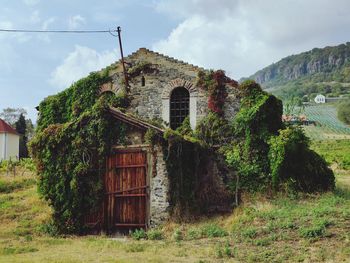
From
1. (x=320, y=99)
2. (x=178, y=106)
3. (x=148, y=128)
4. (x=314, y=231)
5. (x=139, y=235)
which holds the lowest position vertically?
(x=139, y=235)

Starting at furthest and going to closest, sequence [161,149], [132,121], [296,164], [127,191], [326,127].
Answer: [326,127]
[296,164]
[132,121]
[127,191]
[161,149]

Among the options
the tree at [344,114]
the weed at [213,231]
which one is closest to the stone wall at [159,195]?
the weed at [213,231]

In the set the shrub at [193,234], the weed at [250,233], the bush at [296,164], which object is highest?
the bush at [296,164]

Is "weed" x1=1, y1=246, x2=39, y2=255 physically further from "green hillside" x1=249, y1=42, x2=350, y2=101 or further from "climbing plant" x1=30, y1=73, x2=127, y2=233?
"green hillside" x1=249, y1=42, x2=350, y2=101

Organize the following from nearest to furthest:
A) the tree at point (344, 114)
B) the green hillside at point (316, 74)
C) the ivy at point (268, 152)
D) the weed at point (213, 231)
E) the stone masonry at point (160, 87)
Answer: the weed at point (213, 231) → the ivy at point (268, 152) → the stone masonry at point (160, 87) → the tree at point (344, 114) → the green hillside at point (316, 74)

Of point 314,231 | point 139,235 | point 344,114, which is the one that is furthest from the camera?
point 344,114

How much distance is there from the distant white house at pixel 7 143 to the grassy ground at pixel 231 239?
35.0 metres

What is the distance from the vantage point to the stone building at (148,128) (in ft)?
49.6

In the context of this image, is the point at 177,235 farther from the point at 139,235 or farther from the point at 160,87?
the point at 160,87

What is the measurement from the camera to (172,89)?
18.8m

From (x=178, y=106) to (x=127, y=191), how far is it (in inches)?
207

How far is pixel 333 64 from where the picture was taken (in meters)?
165

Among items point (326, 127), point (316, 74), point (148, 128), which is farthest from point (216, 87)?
point (316, 74)

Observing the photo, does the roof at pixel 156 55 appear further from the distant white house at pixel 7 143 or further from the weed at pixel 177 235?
the distant white house at pixel 7 143
